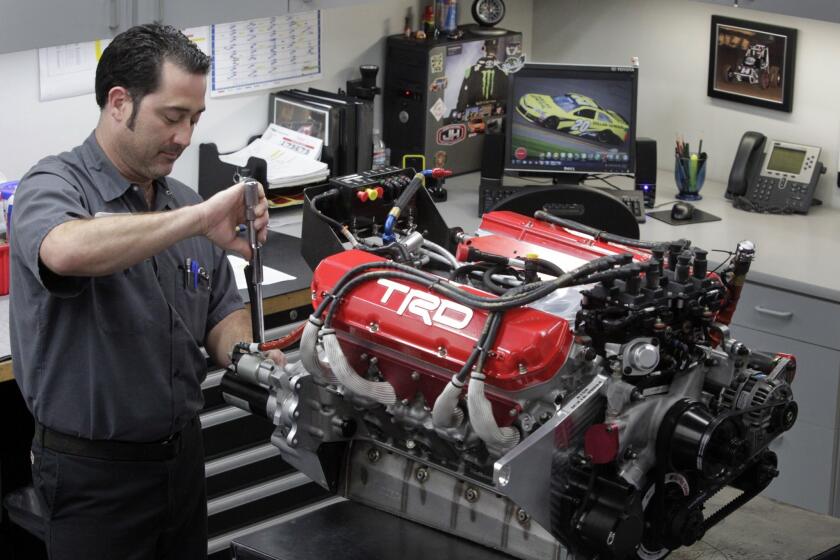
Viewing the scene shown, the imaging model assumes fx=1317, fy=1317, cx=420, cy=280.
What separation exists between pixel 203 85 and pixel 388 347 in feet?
2.21

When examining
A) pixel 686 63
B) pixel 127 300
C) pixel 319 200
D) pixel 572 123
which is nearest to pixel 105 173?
pixel 127 300

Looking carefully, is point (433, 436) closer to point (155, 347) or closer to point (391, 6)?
point (155, 347)

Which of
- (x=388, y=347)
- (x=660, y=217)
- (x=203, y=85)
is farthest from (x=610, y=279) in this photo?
(x=660, y=217)

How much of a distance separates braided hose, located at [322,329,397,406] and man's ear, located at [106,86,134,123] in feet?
2.05

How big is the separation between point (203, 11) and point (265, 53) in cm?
75

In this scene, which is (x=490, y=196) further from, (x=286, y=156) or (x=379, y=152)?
(x=286, y=156)

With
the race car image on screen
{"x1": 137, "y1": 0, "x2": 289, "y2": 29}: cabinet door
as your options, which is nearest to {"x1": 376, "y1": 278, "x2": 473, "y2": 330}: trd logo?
{"x1": 137, "y1": 0, "x2": 289, "y2": 29}: cabinet door

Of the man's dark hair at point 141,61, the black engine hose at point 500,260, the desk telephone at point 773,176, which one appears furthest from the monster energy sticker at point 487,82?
the black engine hose at point 500,260

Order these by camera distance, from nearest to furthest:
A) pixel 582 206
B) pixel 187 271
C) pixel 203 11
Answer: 1. pixel 187 271
2. pixel 203 11
3. pixel 582 206

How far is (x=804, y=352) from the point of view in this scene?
394 centimetres

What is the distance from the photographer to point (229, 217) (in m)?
2.19

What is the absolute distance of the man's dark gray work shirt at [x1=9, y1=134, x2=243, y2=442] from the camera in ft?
7.80

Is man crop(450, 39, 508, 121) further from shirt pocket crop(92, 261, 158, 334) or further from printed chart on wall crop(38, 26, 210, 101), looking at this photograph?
shirt pocket crop(92, 261, 158, 334)

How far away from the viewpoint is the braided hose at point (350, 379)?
2.11 meters
